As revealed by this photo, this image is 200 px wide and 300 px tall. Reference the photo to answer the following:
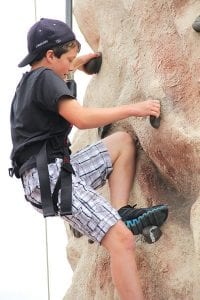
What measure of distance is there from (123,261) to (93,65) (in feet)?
3.08

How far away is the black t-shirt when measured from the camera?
183cm

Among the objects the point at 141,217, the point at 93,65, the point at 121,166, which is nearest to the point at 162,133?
the point at 121,166

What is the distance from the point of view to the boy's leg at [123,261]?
181 cm

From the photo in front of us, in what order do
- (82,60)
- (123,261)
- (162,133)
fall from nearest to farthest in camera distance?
(123,261) → (162,133) → (82,60)

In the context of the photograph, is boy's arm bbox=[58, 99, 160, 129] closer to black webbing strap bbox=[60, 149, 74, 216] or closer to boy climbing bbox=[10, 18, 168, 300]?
boy climbing bbox=[10, 18, 168, 300]

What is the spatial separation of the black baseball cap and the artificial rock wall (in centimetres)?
31

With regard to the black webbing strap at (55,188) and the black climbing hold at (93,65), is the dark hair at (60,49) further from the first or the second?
the black climbing hold at (93,65)

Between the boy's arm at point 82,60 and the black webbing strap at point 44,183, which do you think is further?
the boy's arm at point 82,60

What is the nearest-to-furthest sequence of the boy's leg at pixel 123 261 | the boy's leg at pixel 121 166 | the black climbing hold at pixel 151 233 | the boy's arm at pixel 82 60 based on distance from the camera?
the boy's leg at pixel 123 261, the black climbing hold at pixel 151 233, the boy's leg at pixel 121 166, the boy's arm at pixel 82 60

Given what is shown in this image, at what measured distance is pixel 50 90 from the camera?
5.99 feet

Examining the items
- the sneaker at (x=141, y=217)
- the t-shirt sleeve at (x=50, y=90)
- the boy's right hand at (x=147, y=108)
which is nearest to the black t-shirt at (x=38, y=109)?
the t-shirt sleeve at (x=50, y=90)

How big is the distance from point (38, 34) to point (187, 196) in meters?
0.63

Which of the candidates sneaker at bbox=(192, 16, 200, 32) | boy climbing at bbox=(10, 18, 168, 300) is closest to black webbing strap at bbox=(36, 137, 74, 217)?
boy climbing at bbox=(10, 18, 168, 300)

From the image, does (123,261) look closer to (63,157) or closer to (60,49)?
(63,157)
